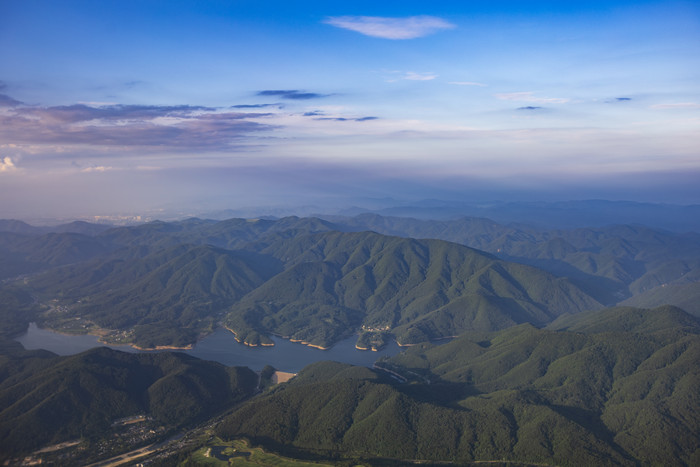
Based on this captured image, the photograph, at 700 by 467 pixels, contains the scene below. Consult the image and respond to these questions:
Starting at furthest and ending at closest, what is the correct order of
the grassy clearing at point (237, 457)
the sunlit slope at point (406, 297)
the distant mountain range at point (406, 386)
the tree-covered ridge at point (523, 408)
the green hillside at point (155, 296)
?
the sunlit slope at point (406, 297) → the green hillside at point (155, 296) → the distant mountain range at point (406, 386) → the tree-covered ridge at point (523, 408) → the grassy clearing at point (237, 457)

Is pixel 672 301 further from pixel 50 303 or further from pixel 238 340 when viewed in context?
pixel 50 303

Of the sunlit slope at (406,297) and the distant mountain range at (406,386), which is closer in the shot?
the distant mountain range at (406,386)

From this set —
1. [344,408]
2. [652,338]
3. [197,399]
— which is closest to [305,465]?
[344,408]

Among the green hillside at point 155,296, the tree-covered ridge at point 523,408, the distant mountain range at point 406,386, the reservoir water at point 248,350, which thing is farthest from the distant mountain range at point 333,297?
the tree-covered ridge at point 523,408

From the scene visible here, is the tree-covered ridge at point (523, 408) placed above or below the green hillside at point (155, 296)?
above

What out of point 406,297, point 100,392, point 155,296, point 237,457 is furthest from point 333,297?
point 237,457

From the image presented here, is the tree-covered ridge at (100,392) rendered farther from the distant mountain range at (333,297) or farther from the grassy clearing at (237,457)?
the distant mountain range at (333,297)
